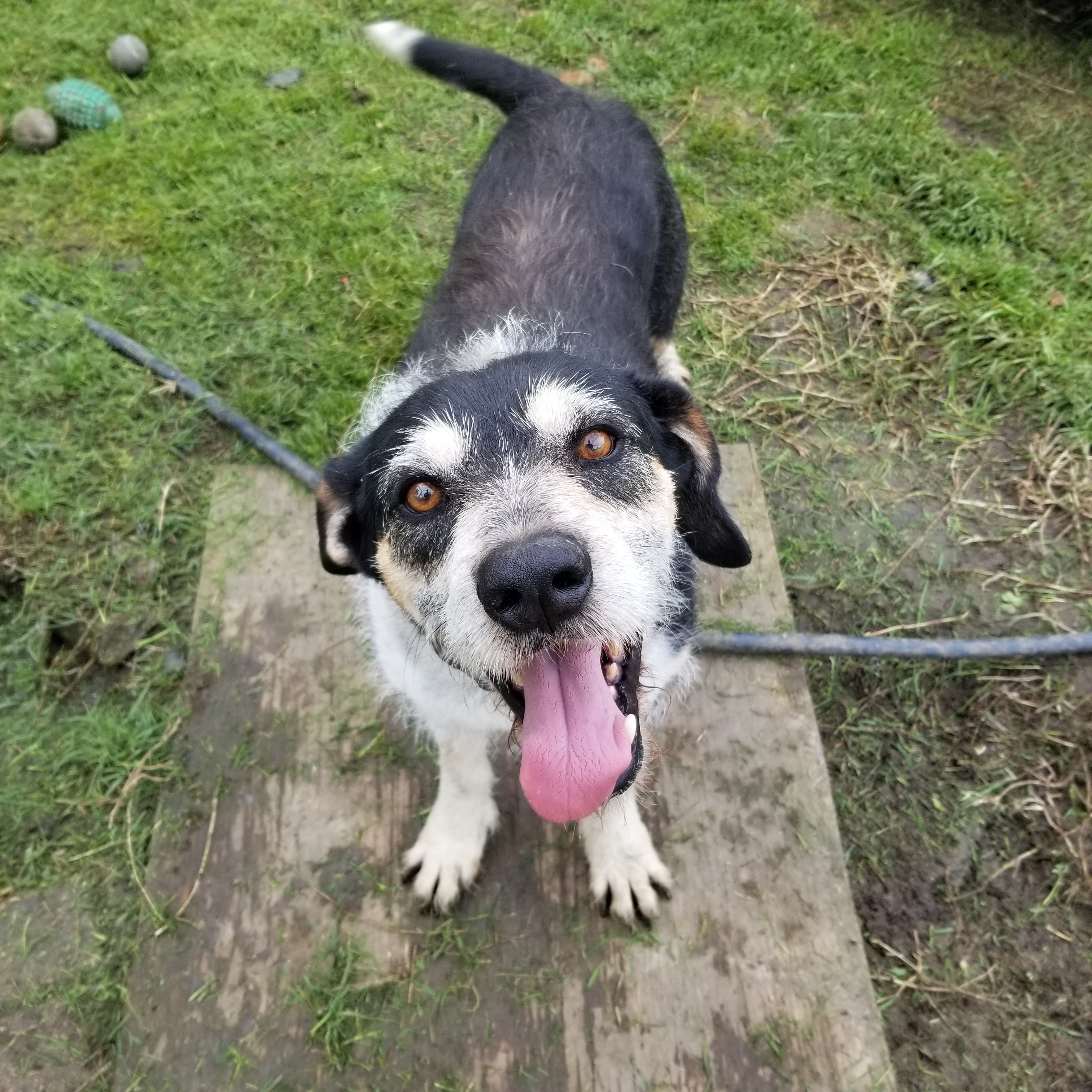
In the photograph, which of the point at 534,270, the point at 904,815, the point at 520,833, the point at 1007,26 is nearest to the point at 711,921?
the point at 520,833

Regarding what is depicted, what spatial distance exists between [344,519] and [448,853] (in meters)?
1.34

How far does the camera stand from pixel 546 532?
2008 mm

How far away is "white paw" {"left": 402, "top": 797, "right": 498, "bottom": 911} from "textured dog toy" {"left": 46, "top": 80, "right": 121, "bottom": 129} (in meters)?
6.35

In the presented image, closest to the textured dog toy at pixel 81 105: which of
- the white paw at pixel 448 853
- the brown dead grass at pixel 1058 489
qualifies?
the white paw at pixel 448 853

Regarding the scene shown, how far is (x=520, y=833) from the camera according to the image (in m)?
3.20

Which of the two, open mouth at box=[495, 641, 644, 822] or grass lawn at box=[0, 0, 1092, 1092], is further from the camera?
grass lawn at box=[0, 0, 1092, 1092]

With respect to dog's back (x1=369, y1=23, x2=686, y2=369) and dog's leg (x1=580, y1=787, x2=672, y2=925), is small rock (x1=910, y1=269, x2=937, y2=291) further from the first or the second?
dog's leg (x1=580, y1=787, x2=672, y2=925)

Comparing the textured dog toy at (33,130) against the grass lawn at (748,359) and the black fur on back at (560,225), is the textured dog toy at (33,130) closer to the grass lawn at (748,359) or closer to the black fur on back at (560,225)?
the grass lawn at (748,359)

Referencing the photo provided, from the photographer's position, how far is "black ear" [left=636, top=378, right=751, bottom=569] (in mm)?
2797

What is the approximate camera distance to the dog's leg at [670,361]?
4.66 m

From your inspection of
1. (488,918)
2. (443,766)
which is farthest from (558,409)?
(488,918)

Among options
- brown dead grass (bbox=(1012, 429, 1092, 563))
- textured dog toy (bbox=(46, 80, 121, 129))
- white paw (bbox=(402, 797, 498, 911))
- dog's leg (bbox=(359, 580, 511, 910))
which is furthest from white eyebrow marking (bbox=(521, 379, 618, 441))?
textured dog toy (bbox=(46, 80, 121, 129))

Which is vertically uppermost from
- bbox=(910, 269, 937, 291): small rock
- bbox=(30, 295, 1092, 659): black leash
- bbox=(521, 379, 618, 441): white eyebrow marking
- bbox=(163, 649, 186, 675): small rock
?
bbox=(521, 379, 618, 441): white eyebrow marking

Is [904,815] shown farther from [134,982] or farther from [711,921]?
[134,982]
